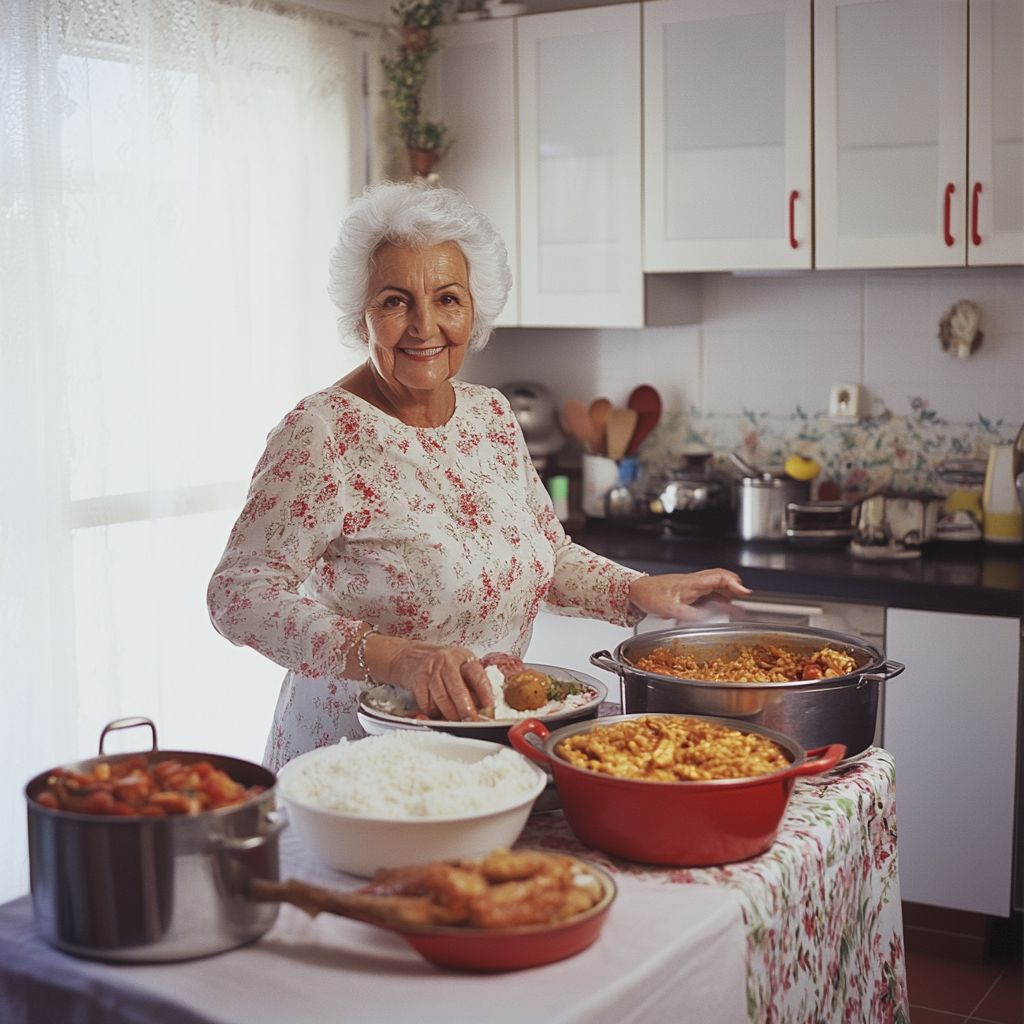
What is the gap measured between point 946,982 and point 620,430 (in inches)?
66.9

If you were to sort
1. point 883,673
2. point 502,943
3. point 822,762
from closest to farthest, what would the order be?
point 502,943, point 822,762, point 883,673

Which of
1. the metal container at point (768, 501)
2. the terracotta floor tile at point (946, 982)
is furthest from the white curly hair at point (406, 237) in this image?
the terracotta floor tile at point (946, 982)

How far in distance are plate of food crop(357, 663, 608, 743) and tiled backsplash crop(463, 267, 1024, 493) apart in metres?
2.08

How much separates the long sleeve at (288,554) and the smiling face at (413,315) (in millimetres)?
159

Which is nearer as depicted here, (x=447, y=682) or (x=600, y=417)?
(x=447, y=682)

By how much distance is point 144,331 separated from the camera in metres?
2.88

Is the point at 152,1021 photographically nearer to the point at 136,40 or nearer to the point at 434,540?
the point at 434,540

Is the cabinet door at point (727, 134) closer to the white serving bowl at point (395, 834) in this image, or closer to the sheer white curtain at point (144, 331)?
the sheer white curtain at point (144, 331)

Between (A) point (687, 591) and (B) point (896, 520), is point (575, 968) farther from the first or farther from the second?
(B) point (896, 520)

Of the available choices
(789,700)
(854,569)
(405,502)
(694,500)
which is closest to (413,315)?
(405,502)

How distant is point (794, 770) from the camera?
4.31 ft

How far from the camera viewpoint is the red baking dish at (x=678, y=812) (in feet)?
4.22

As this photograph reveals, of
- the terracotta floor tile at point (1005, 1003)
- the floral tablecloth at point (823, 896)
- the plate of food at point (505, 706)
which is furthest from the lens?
the terracotta floor tile at point (1005, 1003)

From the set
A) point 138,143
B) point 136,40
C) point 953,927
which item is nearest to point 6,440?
point 138,143
